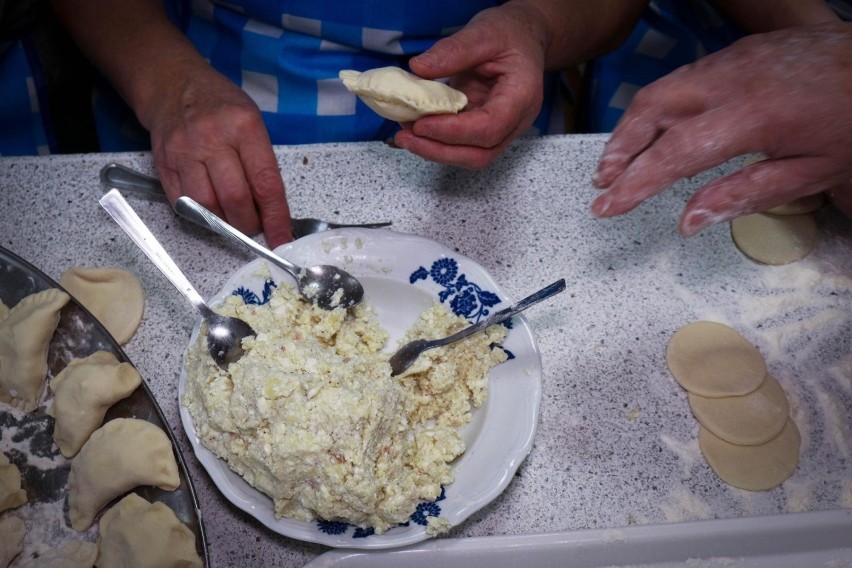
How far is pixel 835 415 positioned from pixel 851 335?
0.56 feet

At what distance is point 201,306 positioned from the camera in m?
0.98

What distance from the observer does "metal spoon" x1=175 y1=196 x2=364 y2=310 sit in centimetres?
103

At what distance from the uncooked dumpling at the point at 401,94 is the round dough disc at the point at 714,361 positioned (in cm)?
62

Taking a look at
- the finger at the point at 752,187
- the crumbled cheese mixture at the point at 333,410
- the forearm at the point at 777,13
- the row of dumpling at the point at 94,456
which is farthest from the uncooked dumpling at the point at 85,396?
the forearm at the point at 777,13

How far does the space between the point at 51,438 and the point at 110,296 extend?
0.90 ft

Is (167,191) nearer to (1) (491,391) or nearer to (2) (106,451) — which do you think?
(2) (106,451)

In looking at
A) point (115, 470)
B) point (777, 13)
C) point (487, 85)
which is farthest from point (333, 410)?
point (777, 13)

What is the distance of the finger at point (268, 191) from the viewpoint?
3.76ft

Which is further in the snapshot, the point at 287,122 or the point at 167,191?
the point at 287,122

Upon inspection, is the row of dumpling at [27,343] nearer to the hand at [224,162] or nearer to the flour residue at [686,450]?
the hand at [224,162]

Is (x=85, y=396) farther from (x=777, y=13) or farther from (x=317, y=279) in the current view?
(x=777, y=13)

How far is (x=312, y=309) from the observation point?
3.41ft

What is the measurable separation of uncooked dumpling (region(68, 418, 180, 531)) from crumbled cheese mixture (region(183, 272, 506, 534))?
0.07m

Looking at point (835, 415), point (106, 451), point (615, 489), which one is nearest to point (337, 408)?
point (106, 451)
